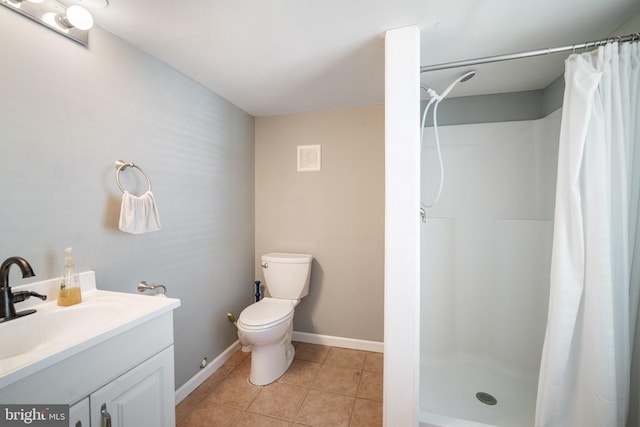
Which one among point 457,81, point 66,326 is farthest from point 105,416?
point 457,81

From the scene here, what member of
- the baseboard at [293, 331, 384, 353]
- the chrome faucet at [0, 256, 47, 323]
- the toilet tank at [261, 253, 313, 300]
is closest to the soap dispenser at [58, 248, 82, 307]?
the chrome faucet at [0, 256, 47, 323]

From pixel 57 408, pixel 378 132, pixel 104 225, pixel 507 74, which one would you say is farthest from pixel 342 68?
pixel 57 408

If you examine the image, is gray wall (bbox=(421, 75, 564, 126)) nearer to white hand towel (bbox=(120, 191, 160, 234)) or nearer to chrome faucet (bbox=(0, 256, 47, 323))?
white hand towel (bbox=(120, 191, 160, 234))

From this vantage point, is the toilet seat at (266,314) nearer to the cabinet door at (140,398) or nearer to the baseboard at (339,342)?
the baseboard at (339,342)

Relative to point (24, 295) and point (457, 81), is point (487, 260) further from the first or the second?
point (24, 295)

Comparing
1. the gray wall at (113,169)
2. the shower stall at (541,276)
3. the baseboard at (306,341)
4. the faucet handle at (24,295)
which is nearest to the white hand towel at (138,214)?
the gray wall at (113,169)

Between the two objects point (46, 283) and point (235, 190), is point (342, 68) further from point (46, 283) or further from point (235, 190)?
point (46, 283)

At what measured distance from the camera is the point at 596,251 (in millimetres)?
1084

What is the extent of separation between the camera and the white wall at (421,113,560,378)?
1.80 meters

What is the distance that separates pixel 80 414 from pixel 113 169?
1045mm

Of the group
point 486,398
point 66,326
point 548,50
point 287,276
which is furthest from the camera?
point 287,276

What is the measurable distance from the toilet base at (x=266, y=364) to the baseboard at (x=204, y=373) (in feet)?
1.02

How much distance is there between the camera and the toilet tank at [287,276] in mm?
2197

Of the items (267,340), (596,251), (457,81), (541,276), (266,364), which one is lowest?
(266,364)
